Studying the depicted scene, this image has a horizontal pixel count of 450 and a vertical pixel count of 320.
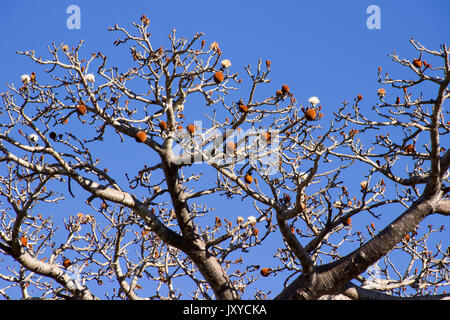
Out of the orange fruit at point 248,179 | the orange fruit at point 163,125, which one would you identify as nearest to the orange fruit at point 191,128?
the orange fruit at point 163,125

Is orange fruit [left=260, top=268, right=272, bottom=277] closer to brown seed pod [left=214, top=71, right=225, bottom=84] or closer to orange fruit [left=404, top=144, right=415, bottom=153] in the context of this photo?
orange fruit [left=404, top=144, right=415, bottom=153]

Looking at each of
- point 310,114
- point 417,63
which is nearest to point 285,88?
point 310,114

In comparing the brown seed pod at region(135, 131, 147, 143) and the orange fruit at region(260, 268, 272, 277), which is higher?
the brown seed pod at region(135, 131, 147, 143)

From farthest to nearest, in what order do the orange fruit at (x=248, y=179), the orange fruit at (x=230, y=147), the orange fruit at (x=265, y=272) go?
the orange fruit at (x=265, y=272) < the orange fruit at (x=230, y=147) < the orange fruit at (x=248, y=179)

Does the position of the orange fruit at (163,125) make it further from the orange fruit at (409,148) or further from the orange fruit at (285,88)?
the orange fruit at (409,148)

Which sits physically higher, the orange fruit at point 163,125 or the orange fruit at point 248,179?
the orange fruit at point 163,125

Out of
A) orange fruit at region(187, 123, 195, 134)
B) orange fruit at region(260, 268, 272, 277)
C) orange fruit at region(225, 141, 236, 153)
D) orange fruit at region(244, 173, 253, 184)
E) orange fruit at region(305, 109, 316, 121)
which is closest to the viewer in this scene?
orange fruit at region(305, 109, 316, 121)

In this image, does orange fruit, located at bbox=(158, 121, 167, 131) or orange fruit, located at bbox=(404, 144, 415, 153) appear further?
orange fruit, located at bbox=(404, 144, 415, 153)

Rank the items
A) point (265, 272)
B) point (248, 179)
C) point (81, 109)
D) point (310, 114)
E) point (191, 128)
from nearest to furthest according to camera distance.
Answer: point (310, 114)
point (191, 128)
point (248, 179)
point (81, 109)
point (265, 272)

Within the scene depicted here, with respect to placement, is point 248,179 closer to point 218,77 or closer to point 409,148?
point 218,77

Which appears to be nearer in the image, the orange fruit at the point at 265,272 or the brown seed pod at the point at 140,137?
the brown seed pod at the point at 140,137

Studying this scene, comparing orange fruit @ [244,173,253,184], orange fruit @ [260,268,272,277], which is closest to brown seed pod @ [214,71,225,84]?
orange fruit @ [244,173,253,184]

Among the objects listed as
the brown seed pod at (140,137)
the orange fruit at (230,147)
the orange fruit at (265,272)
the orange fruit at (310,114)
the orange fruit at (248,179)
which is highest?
the brown seed pod at (140,137)
